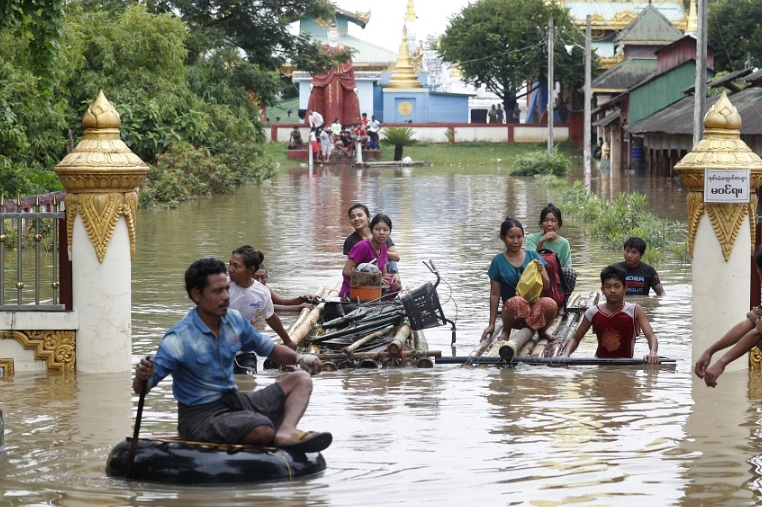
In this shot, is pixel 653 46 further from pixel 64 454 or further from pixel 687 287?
pixel 64 454

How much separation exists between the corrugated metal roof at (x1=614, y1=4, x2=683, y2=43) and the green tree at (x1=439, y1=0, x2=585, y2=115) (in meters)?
5.60

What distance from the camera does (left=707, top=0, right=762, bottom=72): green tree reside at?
A: 6147 centimetres

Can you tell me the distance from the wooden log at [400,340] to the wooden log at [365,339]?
111mm

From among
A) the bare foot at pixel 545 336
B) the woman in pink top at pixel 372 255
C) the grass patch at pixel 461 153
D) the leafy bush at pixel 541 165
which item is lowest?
the bare foot at pixel 545 336

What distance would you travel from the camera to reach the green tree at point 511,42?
67.6 m

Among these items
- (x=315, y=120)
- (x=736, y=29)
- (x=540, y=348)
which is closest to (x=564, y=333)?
(x=540, y=348)

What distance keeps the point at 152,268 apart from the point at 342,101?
50.2 m

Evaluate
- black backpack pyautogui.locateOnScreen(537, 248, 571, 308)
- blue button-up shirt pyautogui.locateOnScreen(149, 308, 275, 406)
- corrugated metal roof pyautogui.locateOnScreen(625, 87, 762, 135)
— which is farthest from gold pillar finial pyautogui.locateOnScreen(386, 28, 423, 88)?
blue button-up shirt pyautogui.locateOnScreen(149, 308, 275, 406)

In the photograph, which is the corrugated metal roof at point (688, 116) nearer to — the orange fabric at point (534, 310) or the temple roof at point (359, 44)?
the orange fabric at point (534, 310)

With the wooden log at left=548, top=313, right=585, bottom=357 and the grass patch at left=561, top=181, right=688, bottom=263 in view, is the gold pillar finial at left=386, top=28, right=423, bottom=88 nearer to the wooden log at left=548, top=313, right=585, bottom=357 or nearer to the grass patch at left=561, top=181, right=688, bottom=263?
the grass patch at left=561, top=181, right=688, bottom=263

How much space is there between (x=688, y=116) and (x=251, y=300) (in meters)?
30.9

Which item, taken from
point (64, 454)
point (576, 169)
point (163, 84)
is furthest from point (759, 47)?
point (64, 454)

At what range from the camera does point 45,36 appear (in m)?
15.0

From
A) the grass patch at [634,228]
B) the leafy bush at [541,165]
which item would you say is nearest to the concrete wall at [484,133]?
the leafy bush at [541,165]
